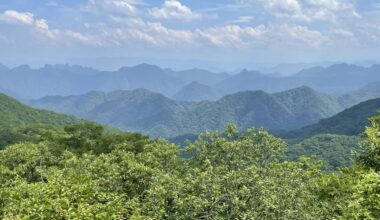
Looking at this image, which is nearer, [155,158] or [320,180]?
[320,180]

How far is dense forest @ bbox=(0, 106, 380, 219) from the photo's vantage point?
30.6 m

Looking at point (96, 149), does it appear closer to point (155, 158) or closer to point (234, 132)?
point (155, 158)

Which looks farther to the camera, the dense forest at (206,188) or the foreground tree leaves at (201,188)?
the dense forest at (206,188)

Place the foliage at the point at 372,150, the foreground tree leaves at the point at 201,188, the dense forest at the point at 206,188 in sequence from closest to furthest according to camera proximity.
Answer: the foreground tree leaves at the point at 201,188
the dense forest at the point at 206,188
the foliage at the point at 372,150

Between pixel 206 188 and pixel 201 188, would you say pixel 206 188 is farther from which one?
pixel 201 188

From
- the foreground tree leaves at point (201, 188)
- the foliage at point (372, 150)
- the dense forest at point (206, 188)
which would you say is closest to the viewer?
the foreground tree leaves at point (201, 188)

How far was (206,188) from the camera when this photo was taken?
1551 inches

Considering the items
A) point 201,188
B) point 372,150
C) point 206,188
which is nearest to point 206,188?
point 206,188

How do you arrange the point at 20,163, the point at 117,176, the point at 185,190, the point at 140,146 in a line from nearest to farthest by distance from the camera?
the point at 185,190 → the point at 117,176 → the point at 20,163 → the point at 140,146

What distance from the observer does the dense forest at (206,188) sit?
30641 millimetres

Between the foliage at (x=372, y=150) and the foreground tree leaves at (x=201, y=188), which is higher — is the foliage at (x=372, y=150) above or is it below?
above

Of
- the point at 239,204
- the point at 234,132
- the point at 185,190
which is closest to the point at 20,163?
the point at 234,132

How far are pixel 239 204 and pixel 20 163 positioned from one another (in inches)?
2056

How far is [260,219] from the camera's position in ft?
119
